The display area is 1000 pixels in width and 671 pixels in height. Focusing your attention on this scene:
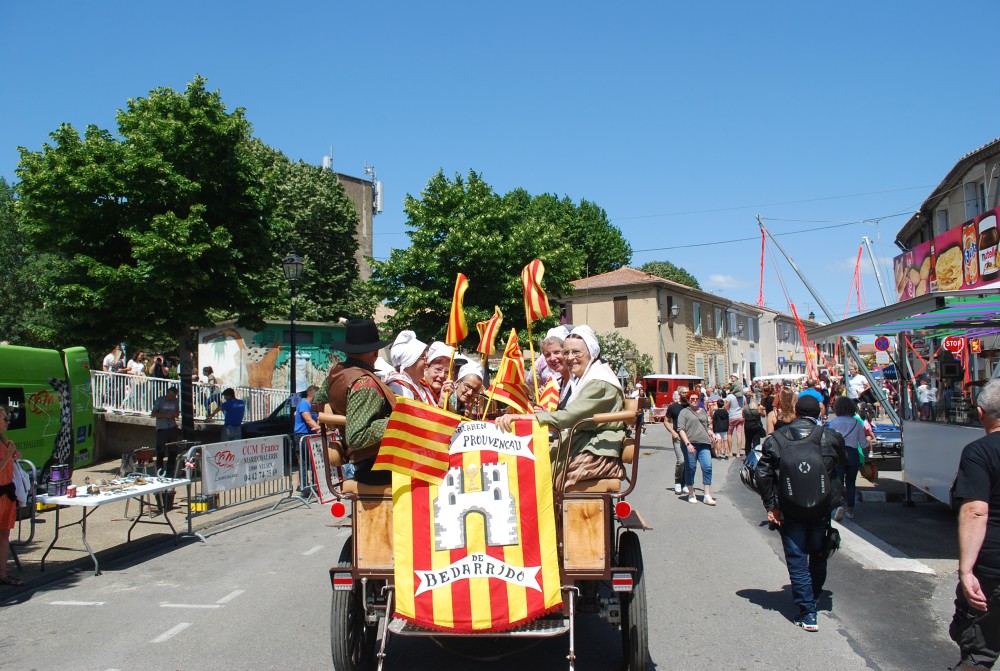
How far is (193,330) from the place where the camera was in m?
18.5

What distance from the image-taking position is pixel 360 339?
5.30 metres

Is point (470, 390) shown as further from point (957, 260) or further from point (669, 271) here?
point (669, 271)

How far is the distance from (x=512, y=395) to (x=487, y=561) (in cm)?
126

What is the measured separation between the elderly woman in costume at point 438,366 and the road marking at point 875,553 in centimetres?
516

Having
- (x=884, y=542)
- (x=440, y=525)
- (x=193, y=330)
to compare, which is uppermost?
(x=193, y=330)

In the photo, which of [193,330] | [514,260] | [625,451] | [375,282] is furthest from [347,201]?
[625,451]

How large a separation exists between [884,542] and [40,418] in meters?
12.7

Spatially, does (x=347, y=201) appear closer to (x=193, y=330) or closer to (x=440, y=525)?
(x=193, y=330)

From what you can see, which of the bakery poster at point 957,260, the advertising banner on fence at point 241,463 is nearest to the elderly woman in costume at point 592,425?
the advertising banner on fence at point 241,463

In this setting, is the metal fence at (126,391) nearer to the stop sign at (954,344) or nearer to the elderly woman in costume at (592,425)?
the stop sign at (954,344)

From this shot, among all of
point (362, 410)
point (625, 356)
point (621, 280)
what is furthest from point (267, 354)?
point (362, 410)

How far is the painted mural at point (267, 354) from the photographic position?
2920cm

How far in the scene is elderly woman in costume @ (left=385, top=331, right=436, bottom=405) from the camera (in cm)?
539

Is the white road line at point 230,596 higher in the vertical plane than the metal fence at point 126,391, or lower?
lower
